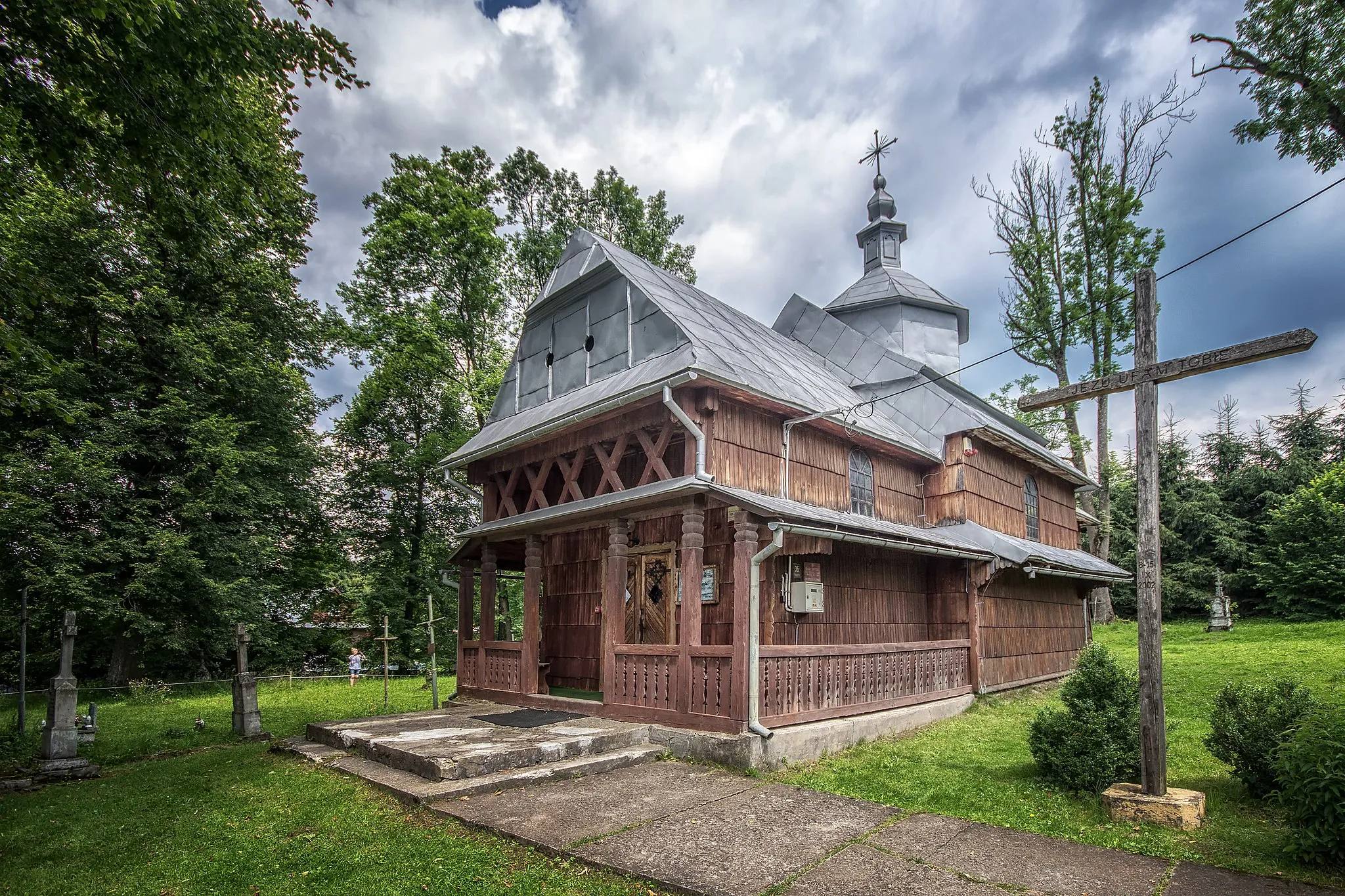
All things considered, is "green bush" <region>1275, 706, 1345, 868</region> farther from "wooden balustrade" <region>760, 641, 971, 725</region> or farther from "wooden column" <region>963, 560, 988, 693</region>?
"wooden column" <region>963, 560, 988, 693</region>

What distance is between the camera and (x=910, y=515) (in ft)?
44.7

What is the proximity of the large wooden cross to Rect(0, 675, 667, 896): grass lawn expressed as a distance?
439cm

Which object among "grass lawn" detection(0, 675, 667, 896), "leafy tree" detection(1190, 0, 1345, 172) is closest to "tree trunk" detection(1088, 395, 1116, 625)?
"leafy tree" detection(1190, 0, 1345, 172)

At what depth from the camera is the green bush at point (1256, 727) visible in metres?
6.05

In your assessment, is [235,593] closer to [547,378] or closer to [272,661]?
[272,661]

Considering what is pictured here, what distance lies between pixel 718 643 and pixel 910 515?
17.8 feet

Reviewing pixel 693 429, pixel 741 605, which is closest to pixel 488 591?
pixel 693 429

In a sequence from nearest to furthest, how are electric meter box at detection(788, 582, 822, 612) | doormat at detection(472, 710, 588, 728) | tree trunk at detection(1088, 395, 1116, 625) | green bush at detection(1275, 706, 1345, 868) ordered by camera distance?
green bush at detection(1275, 706, 1345, 868) < doormat at detection(472, 710, 588, 728) < electric meter box at detection(788, 582, 822, 612) < tree trunk at detection(1088, 395, 1116, 625)

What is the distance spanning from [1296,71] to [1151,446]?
36.2ft

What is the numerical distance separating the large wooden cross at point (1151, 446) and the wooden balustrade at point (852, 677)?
11.9 ft

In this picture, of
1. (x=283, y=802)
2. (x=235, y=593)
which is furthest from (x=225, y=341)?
(x=283, y=802)

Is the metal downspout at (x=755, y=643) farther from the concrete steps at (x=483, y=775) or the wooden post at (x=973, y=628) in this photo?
the wooden post at (x=973, y=628)

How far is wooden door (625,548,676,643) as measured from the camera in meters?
10.8

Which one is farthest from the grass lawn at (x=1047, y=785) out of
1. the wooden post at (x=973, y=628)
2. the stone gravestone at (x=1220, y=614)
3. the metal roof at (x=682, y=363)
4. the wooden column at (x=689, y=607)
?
the stone gravestone at (x=1220, y=614)
